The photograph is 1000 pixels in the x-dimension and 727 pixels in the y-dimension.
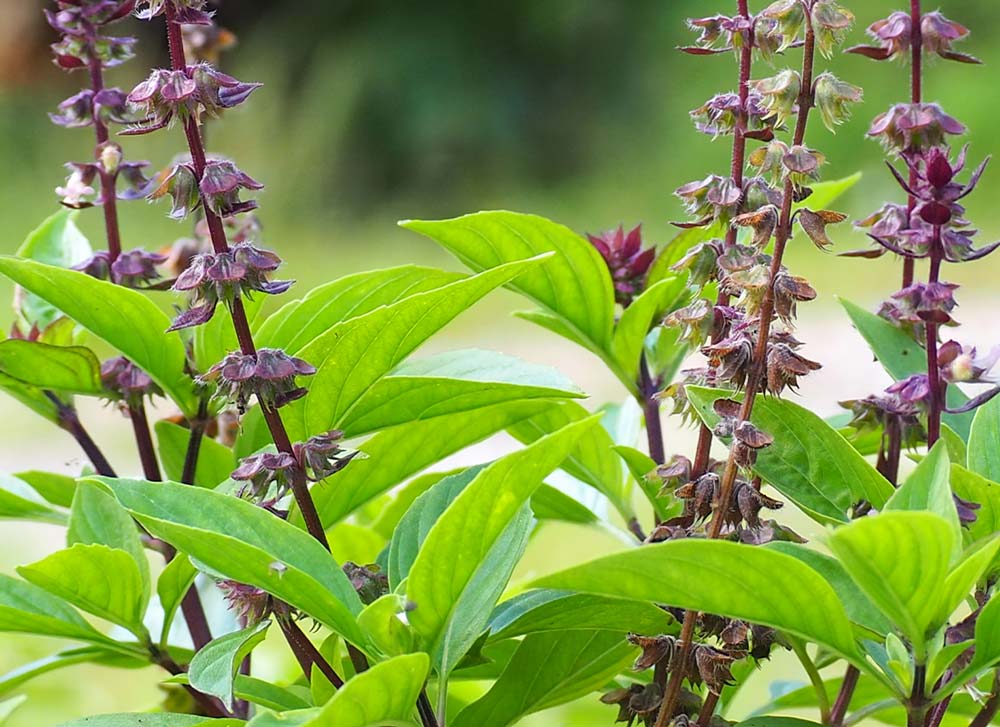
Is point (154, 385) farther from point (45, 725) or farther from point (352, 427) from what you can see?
point (45, 725)

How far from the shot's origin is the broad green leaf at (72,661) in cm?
84

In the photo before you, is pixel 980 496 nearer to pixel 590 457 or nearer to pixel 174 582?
pixel 590 457

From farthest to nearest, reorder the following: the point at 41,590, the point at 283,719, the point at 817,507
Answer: the point at 41,590 < the point at 817,507 < the point at 283,719

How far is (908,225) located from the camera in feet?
2.32

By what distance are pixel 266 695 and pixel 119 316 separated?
9.9 inches

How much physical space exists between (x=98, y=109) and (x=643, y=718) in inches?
21.7

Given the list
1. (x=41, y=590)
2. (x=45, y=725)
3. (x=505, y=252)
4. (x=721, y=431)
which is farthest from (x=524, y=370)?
(x=45, y=725)

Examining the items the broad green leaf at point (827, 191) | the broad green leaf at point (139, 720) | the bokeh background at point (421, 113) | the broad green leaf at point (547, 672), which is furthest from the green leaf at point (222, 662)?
the bokeh background at point (421, 113)

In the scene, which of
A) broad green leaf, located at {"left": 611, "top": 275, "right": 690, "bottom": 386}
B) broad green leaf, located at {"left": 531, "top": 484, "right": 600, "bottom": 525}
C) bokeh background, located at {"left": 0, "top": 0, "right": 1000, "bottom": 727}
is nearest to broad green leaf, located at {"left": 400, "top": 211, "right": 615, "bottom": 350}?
broad green leaf, located at {"left": 611, "top": 275, "right": 690, "bottom": 386}

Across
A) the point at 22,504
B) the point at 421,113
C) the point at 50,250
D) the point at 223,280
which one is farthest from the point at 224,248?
the point at 421,113

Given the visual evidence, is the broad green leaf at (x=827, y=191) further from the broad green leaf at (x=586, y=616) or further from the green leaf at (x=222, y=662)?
the green leaf at (x=222, y=662)

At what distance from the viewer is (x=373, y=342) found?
0.67 metres

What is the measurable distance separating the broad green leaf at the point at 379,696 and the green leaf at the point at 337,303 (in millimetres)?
289

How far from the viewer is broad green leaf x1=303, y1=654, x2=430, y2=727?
512 mm
